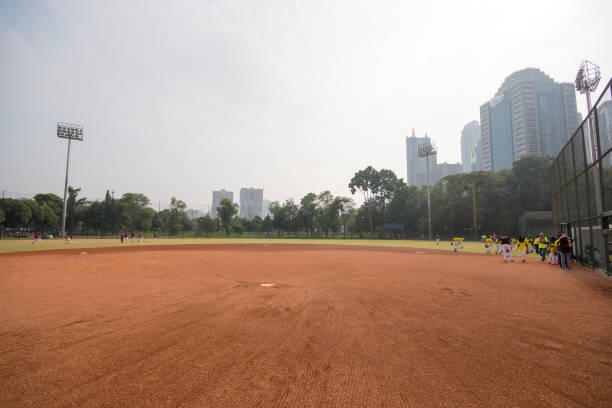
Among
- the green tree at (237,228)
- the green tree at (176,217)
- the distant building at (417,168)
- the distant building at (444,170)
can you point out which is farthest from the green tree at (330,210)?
→ the distant building at (444,170)

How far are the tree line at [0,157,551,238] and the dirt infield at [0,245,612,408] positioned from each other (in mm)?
62544

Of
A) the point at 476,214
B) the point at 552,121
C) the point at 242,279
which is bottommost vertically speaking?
the point at 242,279

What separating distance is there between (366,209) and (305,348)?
259ft

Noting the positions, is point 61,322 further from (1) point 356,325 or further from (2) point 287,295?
(1) point 356,325

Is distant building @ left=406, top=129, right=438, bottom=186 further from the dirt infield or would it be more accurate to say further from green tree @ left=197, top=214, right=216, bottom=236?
the dirt infield

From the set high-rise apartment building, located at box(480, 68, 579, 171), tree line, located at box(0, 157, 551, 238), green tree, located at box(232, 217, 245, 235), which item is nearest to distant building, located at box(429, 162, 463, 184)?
high-rise apartment building, located at box(480, 68, 579, 171)

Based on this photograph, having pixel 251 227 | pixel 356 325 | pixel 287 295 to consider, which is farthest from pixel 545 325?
pixel 251 227

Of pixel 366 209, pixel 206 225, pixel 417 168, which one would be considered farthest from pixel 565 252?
pixel 417 168

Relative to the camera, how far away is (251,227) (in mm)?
101875

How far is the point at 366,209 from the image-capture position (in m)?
80.9

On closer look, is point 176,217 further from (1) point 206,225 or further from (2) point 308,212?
(2) point 308,212

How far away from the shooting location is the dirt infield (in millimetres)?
2998

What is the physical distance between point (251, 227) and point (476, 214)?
239 feet

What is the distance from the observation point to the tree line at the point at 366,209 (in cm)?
6141
